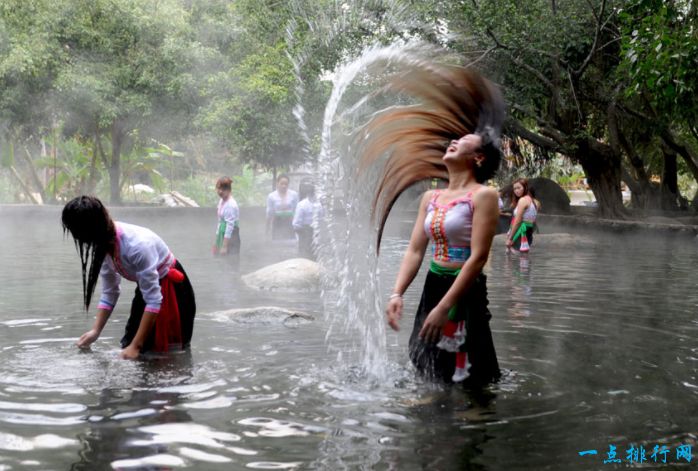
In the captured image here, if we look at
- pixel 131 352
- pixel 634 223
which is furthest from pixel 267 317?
pixel 634 223

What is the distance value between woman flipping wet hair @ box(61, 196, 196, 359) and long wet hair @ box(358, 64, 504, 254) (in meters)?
1.54

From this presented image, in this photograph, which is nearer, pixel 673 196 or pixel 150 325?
pixel 150 325

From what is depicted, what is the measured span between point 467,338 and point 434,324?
0.96ft

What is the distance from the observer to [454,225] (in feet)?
17.2

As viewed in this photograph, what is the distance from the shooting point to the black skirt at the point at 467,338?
17.8 feet

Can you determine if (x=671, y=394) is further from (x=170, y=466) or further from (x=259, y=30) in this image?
(x=259, y=30)

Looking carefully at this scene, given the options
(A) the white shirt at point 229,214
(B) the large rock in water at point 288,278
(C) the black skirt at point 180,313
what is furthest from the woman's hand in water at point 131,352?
(A) the white shirt at point 229,214

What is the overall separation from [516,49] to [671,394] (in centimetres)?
1738

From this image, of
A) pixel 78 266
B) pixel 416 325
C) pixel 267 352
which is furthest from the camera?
pixel 78 266

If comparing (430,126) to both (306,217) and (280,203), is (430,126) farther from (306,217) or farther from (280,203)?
(280,203)

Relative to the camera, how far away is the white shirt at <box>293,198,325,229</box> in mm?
13953

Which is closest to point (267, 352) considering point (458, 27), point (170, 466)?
point (170, 466)

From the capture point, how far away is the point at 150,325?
6.00m

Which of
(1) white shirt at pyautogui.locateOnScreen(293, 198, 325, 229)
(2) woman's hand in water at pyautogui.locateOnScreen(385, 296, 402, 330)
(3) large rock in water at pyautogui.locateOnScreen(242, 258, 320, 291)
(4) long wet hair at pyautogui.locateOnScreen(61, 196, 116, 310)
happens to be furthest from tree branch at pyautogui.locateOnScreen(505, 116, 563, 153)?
(4) long wet hair at pyautogui.locateOnScreen(61, 196, 116, 310)
